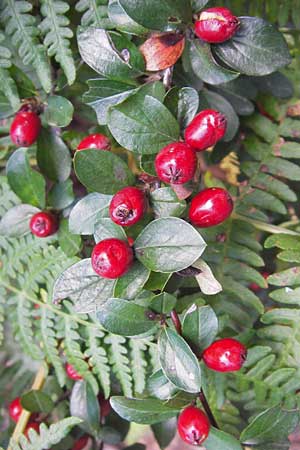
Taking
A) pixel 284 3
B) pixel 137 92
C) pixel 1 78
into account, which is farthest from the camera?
pixel 284 3

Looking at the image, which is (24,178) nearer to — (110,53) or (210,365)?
(110,53)

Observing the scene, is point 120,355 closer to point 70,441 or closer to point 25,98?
point 70,441

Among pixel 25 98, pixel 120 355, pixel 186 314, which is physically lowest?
pixel 120 355

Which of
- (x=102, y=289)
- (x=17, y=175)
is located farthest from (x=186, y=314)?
(x=17, y=175)

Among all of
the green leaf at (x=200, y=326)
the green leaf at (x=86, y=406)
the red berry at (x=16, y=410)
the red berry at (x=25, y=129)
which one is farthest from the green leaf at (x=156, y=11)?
the red berry at (x=16, y=410)

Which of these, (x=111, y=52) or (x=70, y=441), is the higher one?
(x=111, y=52)

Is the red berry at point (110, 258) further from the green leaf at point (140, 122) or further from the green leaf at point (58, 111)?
the green leaf at point (58, 111)

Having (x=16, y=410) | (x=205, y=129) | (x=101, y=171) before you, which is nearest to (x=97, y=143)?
(x=101, y=171)
